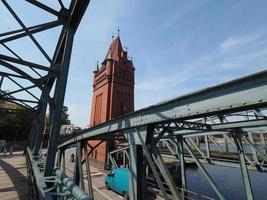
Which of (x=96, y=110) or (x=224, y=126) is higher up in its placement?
(x=96, y=110)

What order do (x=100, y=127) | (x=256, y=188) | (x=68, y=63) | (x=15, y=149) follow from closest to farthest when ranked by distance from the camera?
(x=68, y=63), (x=100, y=127), (x=256, y=188), (x=15, y=149)

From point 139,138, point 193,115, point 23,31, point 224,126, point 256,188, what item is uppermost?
point 23,31

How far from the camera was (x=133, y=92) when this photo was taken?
37.3 m

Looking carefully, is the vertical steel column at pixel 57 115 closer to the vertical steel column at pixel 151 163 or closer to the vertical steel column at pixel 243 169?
the vertical steel column at pixel 151 163

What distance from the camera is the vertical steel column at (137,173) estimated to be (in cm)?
376

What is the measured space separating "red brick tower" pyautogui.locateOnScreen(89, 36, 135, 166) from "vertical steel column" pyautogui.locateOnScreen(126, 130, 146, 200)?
2685 cm

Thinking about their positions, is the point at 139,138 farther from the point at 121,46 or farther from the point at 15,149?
the point at 15,149

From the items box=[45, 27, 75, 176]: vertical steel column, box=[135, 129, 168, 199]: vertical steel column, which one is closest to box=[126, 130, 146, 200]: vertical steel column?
box=[135, 129, 168, 199]: vertical steel column

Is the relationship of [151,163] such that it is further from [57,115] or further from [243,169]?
[243,169]

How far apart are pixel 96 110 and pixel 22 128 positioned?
78.3 feet

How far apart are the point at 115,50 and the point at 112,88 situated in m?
8.47

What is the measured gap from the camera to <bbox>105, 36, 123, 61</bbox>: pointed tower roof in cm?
3575

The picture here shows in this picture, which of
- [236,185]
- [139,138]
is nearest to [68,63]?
[139,138]

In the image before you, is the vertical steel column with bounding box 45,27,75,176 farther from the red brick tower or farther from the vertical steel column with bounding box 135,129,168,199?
the red brick tower
